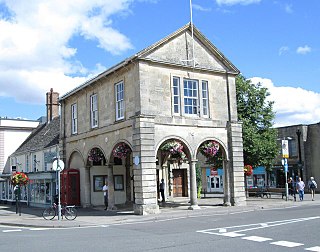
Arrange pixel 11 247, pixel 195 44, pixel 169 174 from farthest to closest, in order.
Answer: pixel 169 174
pixel 195 44
pixel 11 247

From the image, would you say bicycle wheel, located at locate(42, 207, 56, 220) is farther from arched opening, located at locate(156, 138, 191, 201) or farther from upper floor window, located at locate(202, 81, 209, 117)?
upper floor window, located at locate(202, 81, 209, 117)

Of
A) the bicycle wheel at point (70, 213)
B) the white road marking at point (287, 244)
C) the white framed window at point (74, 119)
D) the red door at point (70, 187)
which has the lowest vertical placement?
the bicycle wheel at point (70, 213)

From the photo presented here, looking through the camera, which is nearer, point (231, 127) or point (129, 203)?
point (231, 127)

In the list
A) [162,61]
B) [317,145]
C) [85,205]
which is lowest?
[85,205]

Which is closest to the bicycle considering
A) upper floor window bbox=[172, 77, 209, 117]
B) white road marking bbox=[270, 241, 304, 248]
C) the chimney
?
upper floor window bbox=[172, 77, 209, 117]

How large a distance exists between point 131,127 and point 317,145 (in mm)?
27044

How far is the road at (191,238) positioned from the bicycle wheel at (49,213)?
569cm

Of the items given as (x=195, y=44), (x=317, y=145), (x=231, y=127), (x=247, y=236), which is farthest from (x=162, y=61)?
(x=317, y=145)

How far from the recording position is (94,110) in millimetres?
27391

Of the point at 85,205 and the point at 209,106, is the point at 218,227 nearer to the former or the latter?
the point at 209,106

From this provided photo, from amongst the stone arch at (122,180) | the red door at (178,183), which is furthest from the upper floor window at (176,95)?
the red door at (178,183)

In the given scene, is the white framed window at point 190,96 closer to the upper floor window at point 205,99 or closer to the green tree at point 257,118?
the upper floor window at point 205,99

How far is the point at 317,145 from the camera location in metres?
42.8

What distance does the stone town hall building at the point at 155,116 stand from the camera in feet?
73.0
